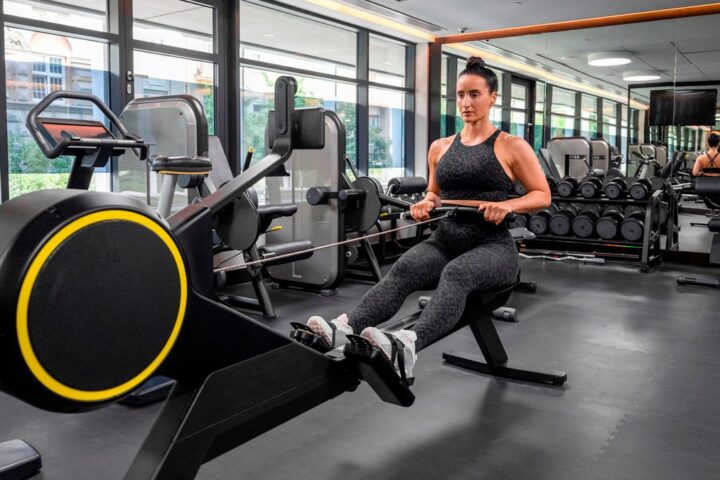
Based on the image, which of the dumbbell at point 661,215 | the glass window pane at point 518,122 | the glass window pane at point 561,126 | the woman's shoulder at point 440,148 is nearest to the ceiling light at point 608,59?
the glass window pane at point 561,126

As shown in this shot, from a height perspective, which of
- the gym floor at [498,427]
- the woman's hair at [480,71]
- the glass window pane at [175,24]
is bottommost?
the gym floor at [498,427]

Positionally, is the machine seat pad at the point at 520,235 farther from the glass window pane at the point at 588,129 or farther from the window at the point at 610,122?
the glass window pane at the point at 588,129

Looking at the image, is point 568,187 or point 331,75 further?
point 331,75

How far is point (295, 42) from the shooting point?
629 centimetres

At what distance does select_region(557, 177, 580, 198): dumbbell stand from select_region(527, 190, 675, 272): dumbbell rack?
50 mm

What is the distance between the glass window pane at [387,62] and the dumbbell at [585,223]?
8.83ft

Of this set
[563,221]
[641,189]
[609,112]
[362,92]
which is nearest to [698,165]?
[641,189]

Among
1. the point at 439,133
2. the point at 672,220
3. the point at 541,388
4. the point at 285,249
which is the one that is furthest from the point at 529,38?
the point at 541,388

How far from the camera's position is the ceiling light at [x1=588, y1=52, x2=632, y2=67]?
6733mm

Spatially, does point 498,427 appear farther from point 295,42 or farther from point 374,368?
point 295,42

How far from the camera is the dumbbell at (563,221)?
6.07m

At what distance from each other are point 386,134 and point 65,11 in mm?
3954

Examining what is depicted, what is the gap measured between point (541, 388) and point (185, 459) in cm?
174

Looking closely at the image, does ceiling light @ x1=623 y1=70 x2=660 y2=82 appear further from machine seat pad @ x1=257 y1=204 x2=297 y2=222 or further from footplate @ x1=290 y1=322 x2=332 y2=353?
footplate @ x1=290 y1=322 x2=332 y2=353
